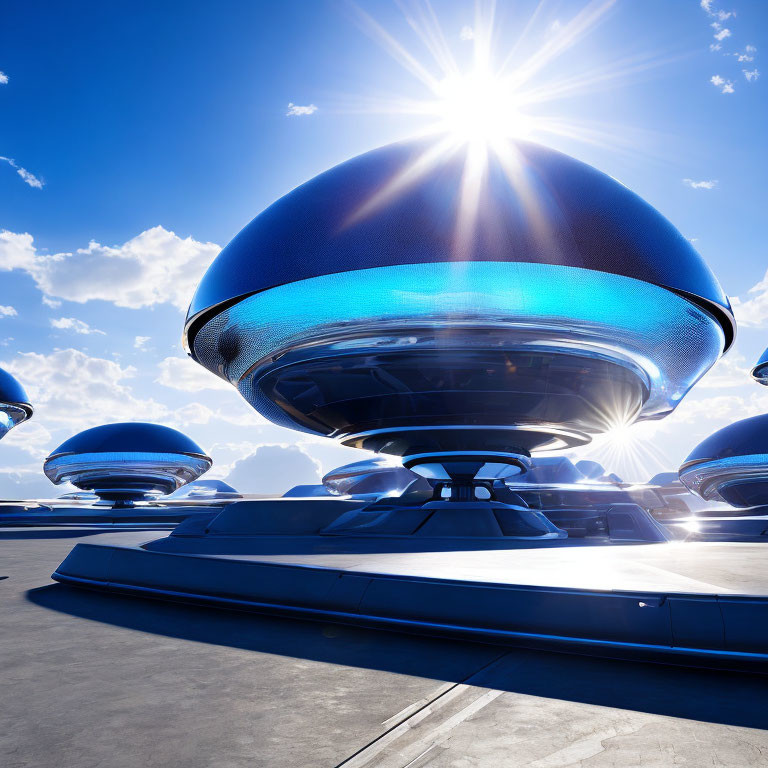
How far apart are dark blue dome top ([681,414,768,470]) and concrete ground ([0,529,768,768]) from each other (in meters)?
26.8

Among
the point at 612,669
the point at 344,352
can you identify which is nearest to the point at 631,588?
the point at 612,669

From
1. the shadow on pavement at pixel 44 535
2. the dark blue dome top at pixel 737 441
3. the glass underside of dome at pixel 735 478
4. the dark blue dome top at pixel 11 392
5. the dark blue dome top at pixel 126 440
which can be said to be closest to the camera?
the shadow on pavement at pixel 44 535

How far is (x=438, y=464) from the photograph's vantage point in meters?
12.0

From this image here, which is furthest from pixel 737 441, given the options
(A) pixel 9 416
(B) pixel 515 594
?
(A) pixel 9 416

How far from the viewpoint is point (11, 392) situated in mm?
38750

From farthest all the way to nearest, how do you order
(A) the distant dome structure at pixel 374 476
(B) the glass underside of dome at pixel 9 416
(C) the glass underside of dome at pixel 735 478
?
(A) the distant dome structure at pixel 374 476
(B) the glass underside of dome at pixel 9 416
(C) the glass underside of dome at pixel 735 478

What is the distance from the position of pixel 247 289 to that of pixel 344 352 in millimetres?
1759

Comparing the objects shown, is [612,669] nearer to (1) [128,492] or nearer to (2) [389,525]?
(2) [389,525]

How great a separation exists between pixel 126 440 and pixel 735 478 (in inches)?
1223

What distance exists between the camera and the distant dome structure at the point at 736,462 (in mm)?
26203

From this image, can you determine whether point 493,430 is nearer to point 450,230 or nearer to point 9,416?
point 450,230

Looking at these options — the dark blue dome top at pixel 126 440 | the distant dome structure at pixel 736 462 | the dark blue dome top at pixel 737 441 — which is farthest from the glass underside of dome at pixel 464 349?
the dark blue dome top at pixel 126 440

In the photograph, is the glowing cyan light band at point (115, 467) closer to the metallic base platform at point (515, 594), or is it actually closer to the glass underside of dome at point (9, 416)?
the glass underside of dome at point (9, 416)

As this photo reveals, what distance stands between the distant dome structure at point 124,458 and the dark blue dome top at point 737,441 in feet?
91.8
